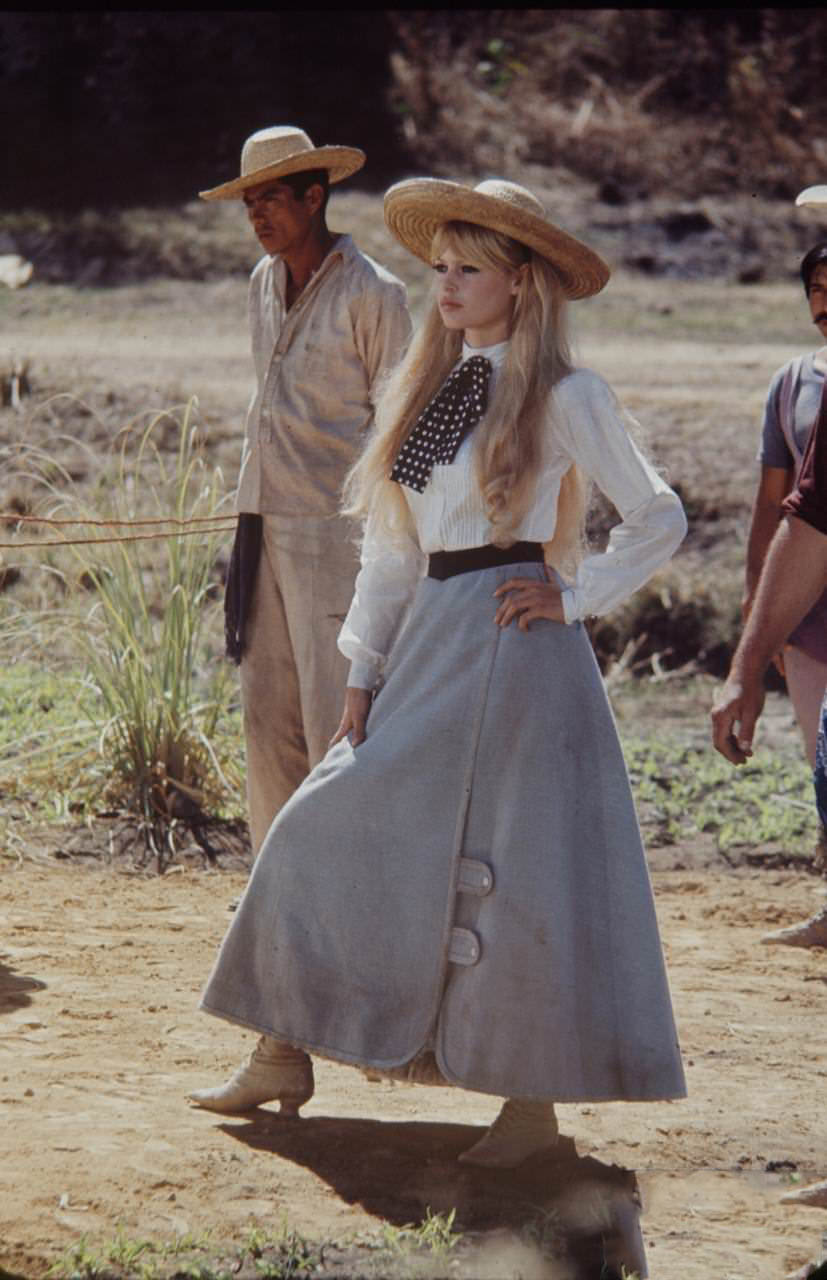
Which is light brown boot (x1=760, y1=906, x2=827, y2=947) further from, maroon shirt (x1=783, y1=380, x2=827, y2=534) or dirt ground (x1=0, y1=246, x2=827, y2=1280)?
maroon shirt (x1=783, y1=380, x2=827, y2=534)

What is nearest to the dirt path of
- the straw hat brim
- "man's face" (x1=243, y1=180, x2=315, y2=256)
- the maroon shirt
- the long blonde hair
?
the long blonde hair

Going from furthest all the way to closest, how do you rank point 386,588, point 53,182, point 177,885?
1. point 53,182
2. point 177,885
3. point 386,588

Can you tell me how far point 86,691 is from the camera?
7.73 m

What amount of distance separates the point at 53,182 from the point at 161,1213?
15426 mm

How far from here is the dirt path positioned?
3.80 m

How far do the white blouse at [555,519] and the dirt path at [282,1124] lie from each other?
3.13ft

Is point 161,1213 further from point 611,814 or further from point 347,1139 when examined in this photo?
point 611,814

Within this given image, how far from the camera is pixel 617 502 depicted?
3908mm

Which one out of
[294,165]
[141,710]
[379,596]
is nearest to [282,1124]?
[379,596]

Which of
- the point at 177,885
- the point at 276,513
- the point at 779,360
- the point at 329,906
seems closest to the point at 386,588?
the point at 329,906

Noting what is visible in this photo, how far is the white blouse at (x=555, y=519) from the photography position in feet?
12.8

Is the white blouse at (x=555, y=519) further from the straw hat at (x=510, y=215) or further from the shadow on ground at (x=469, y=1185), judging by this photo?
the shadow on ground at (x=469, y=1185)

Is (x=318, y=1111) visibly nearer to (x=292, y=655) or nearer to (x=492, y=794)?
(x=492, y=794)

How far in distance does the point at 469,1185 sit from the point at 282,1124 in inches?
20.1
